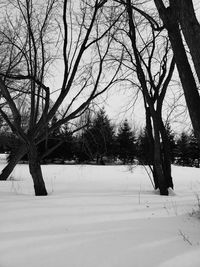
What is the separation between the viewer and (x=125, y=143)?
45594 millimetres

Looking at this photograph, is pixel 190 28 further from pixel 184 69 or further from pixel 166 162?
pixel 166 162

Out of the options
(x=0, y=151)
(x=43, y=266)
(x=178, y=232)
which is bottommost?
(x=43, y=266)

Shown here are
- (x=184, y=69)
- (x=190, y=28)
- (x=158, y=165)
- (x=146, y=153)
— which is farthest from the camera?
(x=146, y=153)

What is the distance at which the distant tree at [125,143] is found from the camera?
4331 cm

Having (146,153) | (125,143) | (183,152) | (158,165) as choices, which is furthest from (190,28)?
(183,152)

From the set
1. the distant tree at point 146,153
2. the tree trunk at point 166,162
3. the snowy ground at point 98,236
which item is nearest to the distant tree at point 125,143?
the distant tree at point 146,153

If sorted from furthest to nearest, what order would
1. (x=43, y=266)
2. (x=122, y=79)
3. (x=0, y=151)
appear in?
(x=0, y=151), (x=122, y=79), (x=43, y=266)

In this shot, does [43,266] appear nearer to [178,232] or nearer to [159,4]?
[178,232]

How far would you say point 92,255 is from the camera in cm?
341

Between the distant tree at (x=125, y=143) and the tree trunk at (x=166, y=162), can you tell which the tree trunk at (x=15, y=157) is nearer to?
the tree trunk at (x=166, y=162)

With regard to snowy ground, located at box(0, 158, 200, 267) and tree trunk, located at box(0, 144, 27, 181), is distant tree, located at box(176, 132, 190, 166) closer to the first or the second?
tree trunk, located at box(0, 144, 27, 181)

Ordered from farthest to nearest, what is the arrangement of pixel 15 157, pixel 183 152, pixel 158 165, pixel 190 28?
pixel 183 152 → pixel 15 157 → pixel 158 165 → pixel 190 28

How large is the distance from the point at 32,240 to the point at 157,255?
154cm

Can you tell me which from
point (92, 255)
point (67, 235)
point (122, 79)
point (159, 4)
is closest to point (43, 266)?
point (92, 255)
